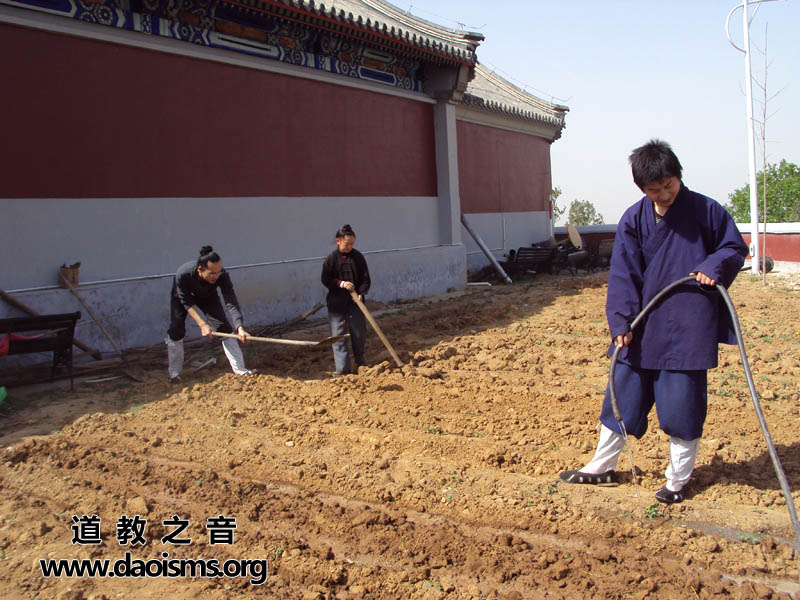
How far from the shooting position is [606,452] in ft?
12.2

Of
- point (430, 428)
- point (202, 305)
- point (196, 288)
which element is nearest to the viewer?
point (430, 428)

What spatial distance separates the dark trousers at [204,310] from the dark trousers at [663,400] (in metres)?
4.04

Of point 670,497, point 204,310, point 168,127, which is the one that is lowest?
point 670,497

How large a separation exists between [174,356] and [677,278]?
15.6ft

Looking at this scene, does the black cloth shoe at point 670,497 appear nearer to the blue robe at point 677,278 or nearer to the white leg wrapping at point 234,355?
the blue robe at point 677,278

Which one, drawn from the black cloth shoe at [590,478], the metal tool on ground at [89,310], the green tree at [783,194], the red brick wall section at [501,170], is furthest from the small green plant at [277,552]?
the green tree at [783,194]

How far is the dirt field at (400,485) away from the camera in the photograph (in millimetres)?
2971

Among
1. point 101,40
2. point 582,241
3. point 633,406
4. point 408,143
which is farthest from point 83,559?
point 582,241

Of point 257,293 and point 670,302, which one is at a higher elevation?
point 670,302

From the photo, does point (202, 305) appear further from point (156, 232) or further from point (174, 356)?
point (156, 232)

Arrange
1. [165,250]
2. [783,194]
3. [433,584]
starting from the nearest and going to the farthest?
[433,584]
[165,250]
[783,194]

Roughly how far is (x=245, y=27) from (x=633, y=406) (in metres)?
7.56

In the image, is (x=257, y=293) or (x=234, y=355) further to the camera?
(x=257, y=293)

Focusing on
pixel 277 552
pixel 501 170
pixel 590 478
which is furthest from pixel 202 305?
pixel 501 170
